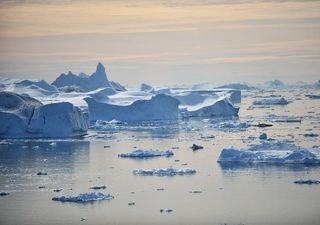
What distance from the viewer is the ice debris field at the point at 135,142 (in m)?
20.4

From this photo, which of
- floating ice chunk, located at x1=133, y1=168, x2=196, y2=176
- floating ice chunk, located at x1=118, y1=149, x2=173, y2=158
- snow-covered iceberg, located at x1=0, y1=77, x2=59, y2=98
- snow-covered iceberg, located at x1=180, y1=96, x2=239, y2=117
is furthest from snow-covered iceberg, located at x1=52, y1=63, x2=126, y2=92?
floating ice chunk, located at x1=133, y1=168, x2=196, y2=176

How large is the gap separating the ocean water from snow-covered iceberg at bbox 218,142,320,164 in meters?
0.34

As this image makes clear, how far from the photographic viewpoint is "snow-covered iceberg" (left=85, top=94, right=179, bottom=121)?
125 ft

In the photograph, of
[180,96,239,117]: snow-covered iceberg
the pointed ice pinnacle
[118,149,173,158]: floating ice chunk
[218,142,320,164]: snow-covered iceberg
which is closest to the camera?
[218,142,320,164]: snow-covered iceberg

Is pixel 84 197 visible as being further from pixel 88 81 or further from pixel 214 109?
pixel 88 81

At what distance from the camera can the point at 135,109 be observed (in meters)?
38.9

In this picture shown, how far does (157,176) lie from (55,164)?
405 cm

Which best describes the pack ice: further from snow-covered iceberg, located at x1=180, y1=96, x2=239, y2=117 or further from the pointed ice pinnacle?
the pointed ice pinnacle

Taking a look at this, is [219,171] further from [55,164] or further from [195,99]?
[195,99]

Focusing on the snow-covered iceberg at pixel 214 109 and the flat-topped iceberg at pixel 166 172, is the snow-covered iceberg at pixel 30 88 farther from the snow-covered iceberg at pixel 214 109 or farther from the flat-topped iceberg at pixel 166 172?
the flat-topped iceberg at pixel 166 172

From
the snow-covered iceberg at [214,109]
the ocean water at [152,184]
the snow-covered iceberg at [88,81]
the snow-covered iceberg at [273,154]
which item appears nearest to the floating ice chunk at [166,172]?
the ocean water at [152,184]

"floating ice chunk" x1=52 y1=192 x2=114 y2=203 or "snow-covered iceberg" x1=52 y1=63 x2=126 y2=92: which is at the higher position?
"snow-covered iceberg" x1=52 y1=63 x2=126 y2=92

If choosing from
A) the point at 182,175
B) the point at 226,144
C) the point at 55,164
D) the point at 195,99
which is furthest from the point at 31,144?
the point at 195,99

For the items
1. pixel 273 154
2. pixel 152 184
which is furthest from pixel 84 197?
pixel 273 154
